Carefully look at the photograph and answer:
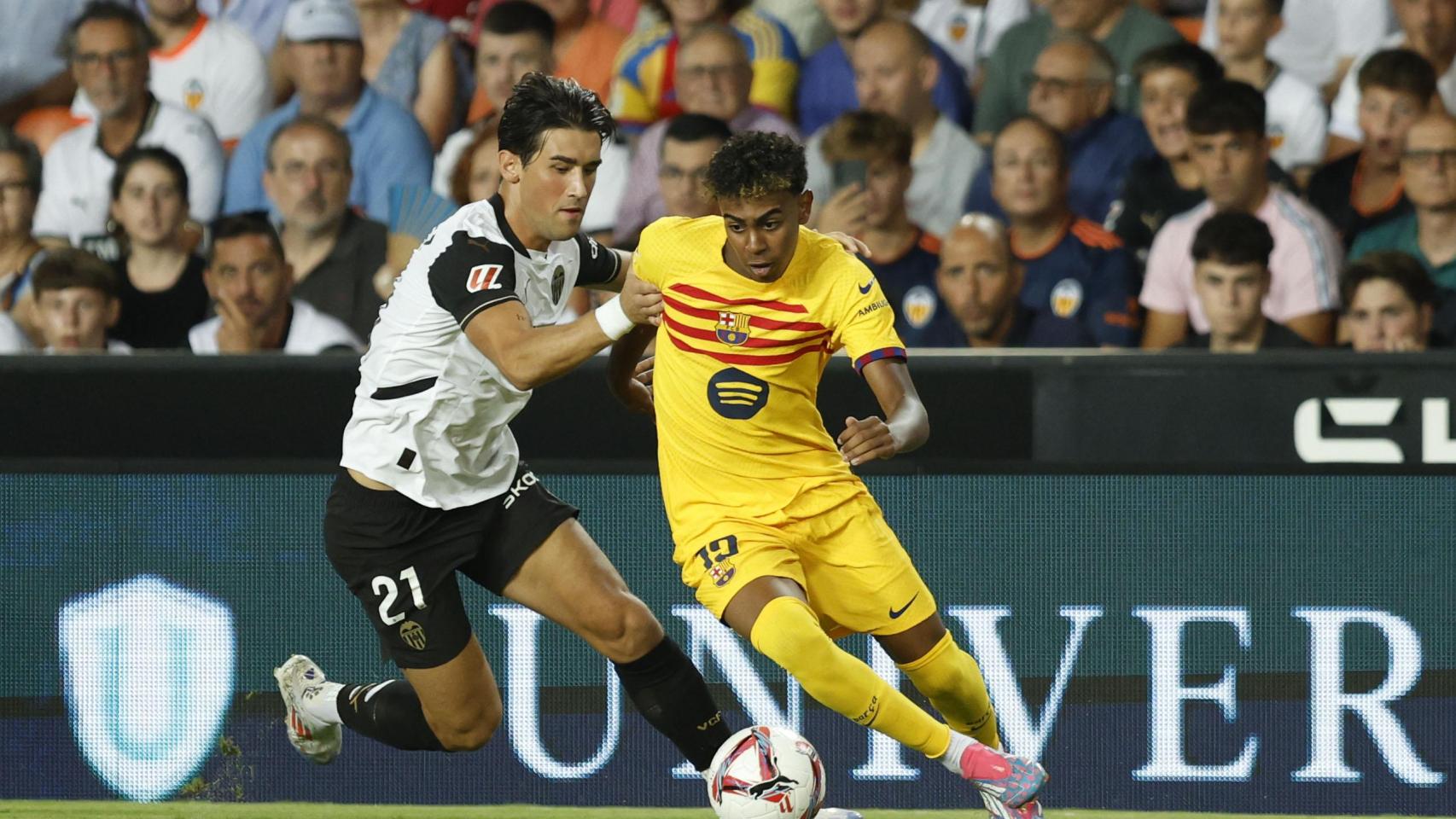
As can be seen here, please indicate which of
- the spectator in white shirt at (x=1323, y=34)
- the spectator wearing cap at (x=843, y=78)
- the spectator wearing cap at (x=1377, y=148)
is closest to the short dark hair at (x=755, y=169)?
the spectator wearing cap at (x=843, y=78)

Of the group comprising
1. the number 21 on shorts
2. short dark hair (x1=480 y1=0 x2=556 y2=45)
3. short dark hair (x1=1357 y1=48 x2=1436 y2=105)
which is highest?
short dark hair (x1=480 y1=0 x2=556 y2=45)

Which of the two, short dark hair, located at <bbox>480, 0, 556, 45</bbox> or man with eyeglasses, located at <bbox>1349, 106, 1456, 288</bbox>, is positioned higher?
short dark hair, located at <bbox>480, 0, 556, 45</bbox>

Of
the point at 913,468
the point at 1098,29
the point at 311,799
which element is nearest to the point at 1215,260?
the point at 1098,29

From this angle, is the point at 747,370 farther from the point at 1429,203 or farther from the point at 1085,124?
the point at 1429,203

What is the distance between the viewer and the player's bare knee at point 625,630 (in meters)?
4.27

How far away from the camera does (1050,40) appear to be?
22.3 feet

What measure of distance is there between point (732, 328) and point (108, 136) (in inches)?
169

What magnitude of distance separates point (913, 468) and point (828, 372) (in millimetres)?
369

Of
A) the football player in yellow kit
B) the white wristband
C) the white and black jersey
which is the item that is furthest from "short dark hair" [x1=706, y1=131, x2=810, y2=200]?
the white and black jersey

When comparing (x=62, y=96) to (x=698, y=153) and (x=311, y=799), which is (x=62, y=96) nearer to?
(x=698, y=153)

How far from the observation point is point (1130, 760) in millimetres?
4902

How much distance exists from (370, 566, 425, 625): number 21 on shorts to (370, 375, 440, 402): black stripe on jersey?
1.42 ft

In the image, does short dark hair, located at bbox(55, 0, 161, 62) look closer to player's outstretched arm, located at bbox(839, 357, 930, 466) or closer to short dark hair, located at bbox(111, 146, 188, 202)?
short dark hair, located at bbox(111, 146, 188, 202)

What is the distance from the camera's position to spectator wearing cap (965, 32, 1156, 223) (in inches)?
260
